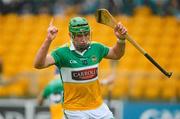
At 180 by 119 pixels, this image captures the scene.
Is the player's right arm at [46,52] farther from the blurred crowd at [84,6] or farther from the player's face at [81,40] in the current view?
the blurred crowd at [84,6]

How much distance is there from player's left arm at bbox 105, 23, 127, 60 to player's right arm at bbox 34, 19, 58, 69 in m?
0.75

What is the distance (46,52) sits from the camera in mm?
7652

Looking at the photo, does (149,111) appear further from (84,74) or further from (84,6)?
(84,6)

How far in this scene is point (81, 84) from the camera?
8.09 m

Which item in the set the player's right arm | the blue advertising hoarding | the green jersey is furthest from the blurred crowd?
the player's right arm

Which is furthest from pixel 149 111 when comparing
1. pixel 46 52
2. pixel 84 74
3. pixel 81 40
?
pixel 46 52

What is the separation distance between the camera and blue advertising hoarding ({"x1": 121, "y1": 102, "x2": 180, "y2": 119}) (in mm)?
12383

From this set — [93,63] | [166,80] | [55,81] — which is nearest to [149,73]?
[166,80]

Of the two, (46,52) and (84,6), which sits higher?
(46,52)

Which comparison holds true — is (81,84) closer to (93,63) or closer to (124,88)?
(93,63)

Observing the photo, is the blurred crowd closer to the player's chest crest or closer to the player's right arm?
the player's chest crest

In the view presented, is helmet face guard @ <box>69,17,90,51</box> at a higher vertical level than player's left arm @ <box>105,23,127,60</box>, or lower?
higher

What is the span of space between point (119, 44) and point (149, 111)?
4.61 meters

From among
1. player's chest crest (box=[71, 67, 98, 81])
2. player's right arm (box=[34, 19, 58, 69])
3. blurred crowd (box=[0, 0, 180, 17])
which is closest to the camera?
player's right arm (box=[34, 19, 58, 69])
